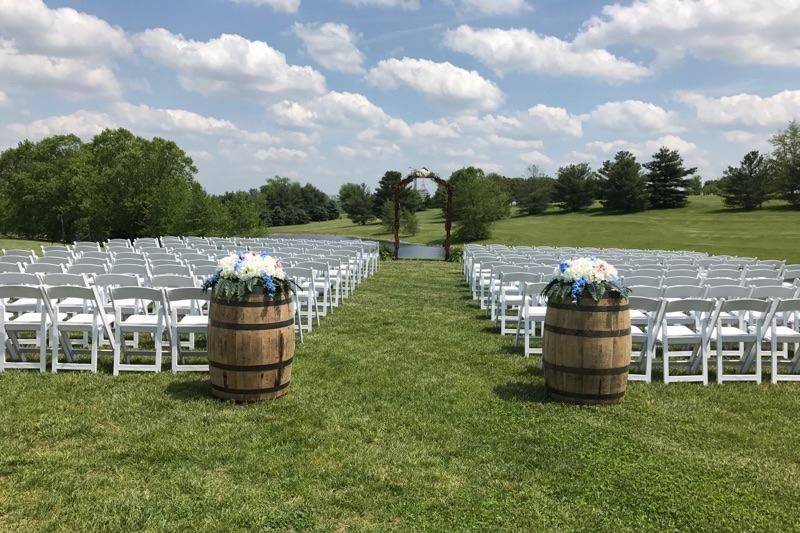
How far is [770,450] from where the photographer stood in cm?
463

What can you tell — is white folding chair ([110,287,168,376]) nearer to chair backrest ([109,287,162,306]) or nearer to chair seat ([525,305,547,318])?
chair backrest ([109,287,162,306])

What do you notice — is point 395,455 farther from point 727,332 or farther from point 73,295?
point 727,332

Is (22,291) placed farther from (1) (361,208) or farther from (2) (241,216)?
(1) (361,208)

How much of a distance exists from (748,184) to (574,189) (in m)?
21.0

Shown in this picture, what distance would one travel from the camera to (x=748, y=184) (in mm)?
69500

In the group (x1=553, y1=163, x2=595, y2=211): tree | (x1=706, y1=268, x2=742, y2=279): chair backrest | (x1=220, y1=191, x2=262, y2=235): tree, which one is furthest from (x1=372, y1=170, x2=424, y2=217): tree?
(x1=706, y1=268, x2=742, y2=279): chair backrest

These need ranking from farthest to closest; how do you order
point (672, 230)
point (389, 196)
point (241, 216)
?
point (389, 196) → point (672, 230) → point (241, 216)

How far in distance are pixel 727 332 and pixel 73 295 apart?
7.11m

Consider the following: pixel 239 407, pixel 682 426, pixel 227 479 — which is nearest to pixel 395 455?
pixel 227 479

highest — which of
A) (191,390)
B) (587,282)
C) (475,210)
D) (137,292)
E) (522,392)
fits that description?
(475,210)

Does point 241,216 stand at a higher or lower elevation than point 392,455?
higher

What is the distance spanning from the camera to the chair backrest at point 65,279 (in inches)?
267

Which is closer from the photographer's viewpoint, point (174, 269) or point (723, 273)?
point (174, 269)

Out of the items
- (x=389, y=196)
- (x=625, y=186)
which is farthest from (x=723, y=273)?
(x=389, y=196)
